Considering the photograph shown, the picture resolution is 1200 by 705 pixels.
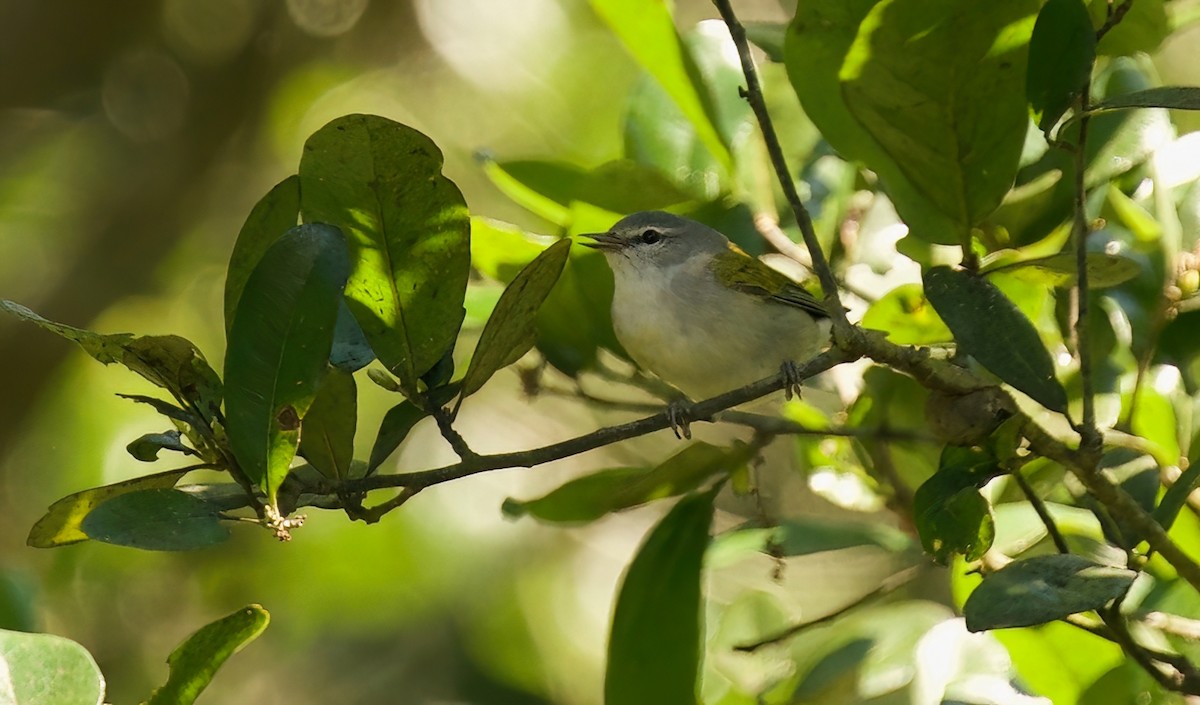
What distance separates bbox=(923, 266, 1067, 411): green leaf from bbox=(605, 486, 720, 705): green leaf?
1.51 ft

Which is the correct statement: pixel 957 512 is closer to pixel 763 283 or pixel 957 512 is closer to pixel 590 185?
pixel 590 185

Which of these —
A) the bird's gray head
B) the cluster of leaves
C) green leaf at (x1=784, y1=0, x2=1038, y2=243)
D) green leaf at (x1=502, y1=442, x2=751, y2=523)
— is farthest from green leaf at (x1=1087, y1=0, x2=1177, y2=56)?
the bird's gray head

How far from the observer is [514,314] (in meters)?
1.23

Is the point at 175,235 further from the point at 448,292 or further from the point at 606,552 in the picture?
the point at 448,292

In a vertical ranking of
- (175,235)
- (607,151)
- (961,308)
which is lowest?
(175,235)

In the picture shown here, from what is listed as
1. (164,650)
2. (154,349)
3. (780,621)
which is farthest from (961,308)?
(164,650)

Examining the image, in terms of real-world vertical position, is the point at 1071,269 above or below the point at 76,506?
above

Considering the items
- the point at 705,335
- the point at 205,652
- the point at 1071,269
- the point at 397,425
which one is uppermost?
the point at 1071,269

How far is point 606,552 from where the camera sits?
381cm

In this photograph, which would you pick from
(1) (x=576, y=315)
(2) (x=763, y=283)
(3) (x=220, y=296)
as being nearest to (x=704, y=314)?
(2) (x=763, y=283)

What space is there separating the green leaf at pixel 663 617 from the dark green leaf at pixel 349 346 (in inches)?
19.5

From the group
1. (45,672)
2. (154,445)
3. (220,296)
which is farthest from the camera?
(220,296)

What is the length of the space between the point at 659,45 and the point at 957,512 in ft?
2.48

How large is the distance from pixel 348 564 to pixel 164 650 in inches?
19.4
